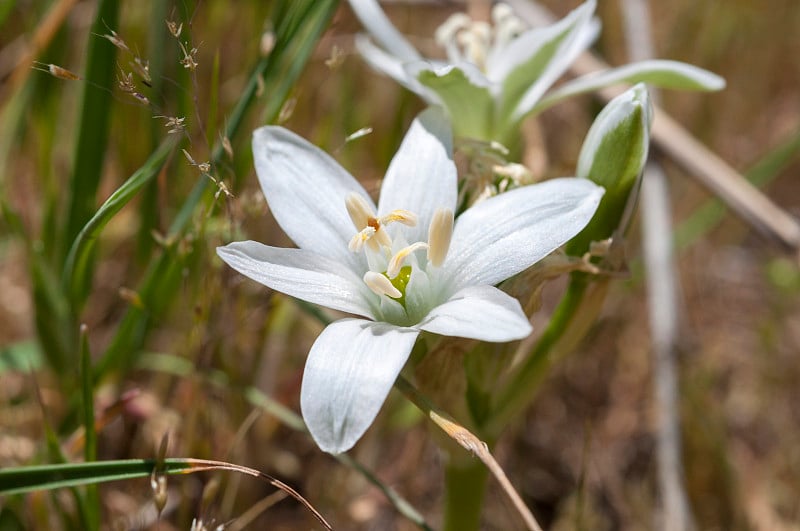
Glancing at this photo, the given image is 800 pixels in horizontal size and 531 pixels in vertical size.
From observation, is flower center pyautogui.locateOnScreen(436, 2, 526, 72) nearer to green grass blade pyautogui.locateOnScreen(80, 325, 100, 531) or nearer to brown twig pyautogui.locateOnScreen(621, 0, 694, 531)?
brown twig pyautogui.locateOnScreen(621, 0, 694, 531)

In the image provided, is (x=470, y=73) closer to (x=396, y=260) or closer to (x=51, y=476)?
(x=396, y=260)

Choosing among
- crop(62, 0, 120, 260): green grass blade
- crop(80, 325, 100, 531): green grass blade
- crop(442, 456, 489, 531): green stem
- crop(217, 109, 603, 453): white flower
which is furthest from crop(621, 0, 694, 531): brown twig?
crop(62, 0, 120, 260): green grass blade

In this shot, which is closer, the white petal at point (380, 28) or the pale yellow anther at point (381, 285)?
the pale yellow anther at point (381, 285)

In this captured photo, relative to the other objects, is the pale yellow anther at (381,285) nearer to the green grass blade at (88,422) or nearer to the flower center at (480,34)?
the green grass blade at (88,422)

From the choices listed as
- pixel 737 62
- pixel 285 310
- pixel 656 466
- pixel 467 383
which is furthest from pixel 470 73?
pixel 737 62

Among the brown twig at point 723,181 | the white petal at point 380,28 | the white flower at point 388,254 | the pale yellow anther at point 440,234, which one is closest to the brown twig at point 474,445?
the white flower at point 388,254

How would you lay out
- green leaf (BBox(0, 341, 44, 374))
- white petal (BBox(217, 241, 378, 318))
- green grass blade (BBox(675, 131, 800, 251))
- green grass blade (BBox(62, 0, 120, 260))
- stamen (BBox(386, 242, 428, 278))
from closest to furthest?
white petal (BBox(217, 241, 378, 318)) < stamen (BBox(386, 242, 428, 278)) < green grass blade (BBox(62, 0, 120, 260)) < green leaf (BBox(0, 341, 44, 374)) < green grass blade (BBox(675, 131, 800, 251))
